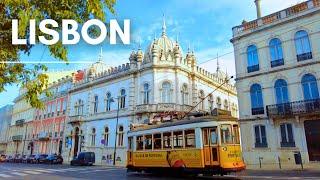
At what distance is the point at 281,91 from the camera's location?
79.3 feet

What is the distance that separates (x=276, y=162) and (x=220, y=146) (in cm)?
1136

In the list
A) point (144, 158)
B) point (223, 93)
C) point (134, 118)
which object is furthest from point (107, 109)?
point (144, 158)

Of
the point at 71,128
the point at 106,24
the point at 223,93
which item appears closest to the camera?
the point at 106,24

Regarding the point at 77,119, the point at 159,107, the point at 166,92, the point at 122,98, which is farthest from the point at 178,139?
the point at 77,119

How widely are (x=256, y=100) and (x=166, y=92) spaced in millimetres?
11791

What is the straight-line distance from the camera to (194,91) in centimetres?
3728

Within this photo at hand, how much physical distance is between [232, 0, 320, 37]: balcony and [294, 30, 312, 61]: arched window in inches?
66.5

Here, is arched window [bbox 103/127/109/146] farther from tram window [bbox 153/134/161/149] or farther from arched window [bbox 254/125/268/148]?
tram window [bbox 153/134/161/149]

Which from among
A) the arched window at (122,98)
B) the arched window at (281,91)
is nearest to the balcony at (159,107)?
the arched window at (122,98)

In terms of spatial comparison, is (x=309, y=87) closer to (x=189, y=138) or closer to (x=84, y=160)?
(x=189, y=138)

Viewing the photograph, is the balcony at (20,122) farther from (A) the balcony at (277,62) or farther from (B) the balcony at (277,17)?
(A) the balcony at (277,62)

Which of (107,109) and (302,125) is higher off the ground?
(107,109)

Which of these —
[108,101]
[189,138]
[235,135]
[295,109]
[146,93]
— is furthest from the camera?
[108,101]

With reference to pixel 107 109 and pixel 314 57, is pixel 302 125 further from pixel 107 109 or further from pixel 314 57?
pixel 107 109
